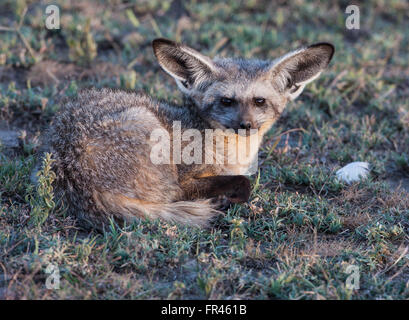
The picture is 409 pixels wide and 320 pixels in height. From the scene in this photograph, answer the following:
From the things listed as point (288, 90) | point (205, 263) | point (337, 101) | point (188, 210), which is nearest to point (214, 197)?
point (188, 210)

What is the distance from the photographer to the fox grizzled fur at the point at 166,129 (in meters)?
Answer: 3.73

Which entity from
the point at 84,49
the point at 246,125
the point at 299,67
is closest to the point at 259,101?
the point at 246,125

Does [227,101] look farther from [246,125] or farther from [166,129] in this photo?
[166,129]

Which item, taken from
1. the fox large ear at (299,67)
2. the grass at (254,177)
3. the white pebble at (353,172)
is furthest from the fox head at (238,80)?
the white pebble at (353,172)

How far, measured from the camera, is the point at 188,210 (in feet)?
12.8

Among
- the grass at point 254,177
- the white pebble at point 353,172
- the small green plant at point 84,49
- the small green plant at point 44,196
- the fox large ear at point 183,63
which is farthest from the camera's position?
the small green plant at point 84,49

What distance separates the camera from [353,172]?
15.5 feet

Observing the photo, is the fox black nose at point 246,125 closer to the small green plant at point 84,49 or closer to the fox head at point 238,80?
the fox head at point 238,80

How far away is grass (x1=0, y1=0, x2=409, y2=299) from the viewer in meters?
3.20

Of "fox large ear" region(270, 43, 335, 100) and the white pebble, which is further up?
"fox large ear" region(270, 43, 335, 100)

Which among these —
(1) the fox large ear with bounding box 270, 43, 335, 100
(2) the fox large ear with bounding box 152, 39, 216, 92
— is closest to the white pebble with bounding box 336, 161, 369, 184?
(1) the fox large ear with bounding box 270, 43, 335, 100

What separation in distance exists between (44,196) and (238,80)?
1915 mm

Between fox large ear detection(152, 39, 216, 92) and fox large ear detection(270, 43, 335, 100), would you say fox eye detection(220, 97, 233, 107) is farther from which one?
fox large ear detection(270, 43, 335, 100)

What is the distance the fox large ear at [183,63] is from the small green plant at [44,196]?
136 centimetres
